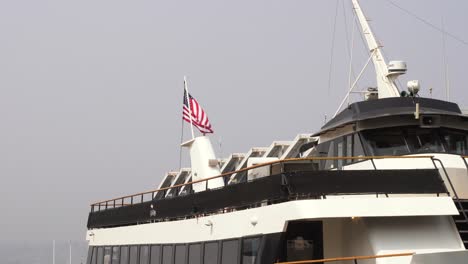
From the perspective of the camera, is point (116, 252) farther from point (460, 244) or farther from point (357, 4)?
point (460, 244)

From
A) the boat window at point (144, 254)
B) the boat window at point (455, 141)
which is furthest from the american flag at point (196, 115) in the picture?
the boat window at point (455, 141)

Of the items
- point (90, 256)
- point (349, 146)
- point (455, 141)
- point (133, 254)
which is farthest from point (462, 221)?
point (90, 256)

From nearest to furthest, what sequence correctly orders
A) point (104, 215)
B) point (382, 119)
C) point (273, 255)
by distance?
point (273, 255) < point (382, 119) < point (104, 215)

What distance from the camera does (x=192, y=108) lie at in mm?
30438

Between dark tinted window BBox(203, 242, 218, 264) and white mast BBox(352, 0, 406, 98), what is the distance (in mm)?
8112

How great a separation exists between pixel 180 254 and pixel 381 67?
882cm

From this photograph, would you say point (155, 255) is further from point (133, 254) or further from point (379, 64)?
point (379, 64)

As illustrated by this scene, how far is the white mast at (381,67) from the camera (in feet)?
82.7

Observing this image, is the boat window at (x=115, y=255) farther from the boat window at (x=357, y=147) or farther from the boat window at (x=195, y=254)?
the boat window at (x=357, y=147)

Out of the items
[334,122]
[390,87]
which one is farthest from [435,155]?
[390,87]

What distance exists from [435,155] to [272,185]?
4352mm

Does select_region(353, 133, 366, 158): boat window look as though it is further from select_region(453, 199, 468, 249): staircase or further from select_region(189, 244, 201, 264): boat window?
select_region(189, 244, 201, 264): boat window

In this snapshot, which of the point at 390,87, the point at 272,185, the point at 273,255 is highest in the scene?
the point at 390,87

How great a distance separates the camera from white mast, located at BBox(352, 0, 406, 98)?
2522 centimetres
